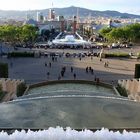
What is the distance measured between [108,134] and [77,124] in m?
4.70

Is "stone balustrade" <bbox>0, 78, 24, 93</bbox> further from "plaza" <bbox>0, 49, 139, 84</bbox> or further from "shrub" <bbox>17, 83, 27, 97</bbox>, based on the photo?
"plaza" <bbox>0, 49, 139, 84</bbox>

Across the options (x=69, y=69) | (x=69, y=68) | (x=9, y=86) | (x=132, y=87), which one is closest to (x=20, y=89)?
(x=9, y=86)

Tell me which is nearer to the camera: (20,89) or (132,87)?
(20,89)

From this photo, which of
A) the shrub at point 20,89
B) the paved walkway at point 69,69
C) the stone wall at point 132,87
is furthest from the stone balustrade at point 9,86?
the stone wall at point 132,87

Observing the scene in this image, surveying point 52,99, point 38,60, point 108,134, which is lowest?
point 38,60

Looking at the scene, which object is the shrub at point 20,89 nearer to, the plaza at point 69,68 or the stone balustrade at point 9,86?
the stone balustrade at point 9,86

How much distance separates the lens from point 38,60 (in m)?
64.5

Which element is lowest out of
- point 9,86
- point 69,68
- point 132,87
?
point 69,68

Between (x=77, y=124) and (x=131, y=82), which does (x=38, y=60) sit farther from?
(x=77, y=124)

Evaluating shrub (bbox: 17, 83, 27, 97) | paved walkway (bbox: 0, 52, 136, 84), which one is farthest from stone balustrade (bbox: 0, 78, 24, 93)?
paved walkway (bbox: 0, 52, 136, 84)

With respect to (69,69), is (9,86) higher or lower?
higher

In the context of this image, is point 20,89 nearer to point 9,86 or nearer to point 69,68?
point 9,86

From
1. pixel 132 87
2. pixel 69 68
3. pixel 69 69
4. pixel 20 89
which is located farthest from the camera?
pixel 69 68

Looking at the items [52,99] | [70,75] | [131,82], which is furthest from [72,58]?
[52,99]
